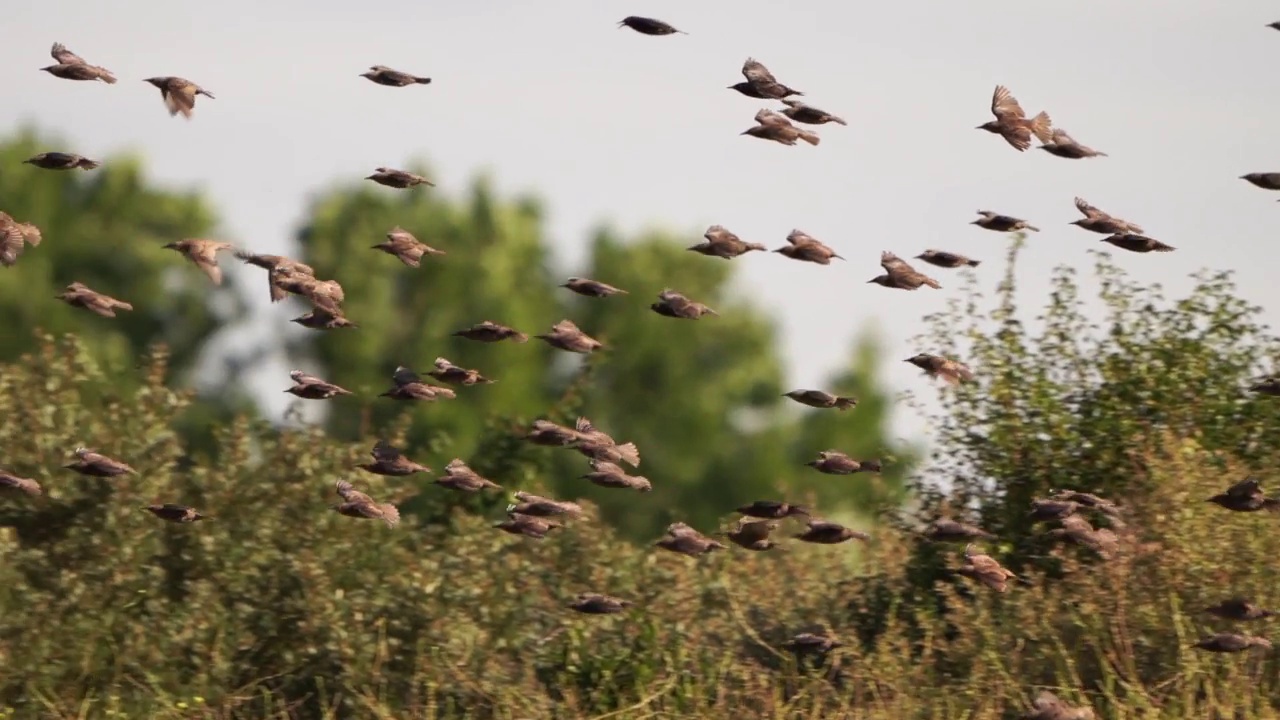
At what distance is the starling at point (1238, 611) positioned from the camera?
13.6 metres

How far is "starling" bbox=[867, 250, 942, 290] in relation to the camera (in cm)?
1389

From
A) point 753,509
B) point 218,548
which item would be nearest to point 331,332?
point 218,548

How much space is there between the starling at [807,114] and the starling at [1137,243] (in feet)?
6.76

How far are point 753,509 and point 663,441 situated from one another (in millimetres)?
32339

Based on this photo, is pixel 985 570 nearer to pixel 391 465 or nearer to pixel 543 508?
pixel 543 508

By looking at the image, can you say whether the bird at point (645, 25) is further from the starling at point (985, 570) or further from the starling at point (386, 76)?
the starling at point (985, 570)

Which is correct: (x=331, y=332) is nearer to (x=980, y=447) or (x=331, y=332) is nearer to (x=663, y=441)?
(x=663, y=441)

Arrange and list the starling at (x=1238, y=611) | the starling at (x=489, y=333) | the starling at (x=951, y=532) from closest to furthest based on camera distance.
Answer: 1. the starling at (x=489, y=333)
2. the starling at (x=1238, y=611)
3. the starling at (x=951, y=532)

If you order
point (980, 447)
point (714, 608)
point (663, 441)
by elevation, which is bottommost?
point (663, 441)

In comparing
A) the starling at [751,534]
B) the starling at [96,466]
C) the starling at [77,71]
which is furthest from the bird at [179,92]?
the starling at [751,534]

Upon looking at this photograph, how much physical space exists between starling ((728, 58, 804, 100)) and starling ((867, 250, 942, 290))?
132cm

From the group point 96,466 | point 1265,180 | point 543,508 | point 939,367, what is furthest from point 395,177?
point 1265,180

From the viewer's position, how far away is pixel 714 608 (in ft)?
55.7

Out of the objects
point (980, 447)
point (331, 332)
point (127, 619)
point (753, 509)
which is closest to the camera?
point (753, 509)
